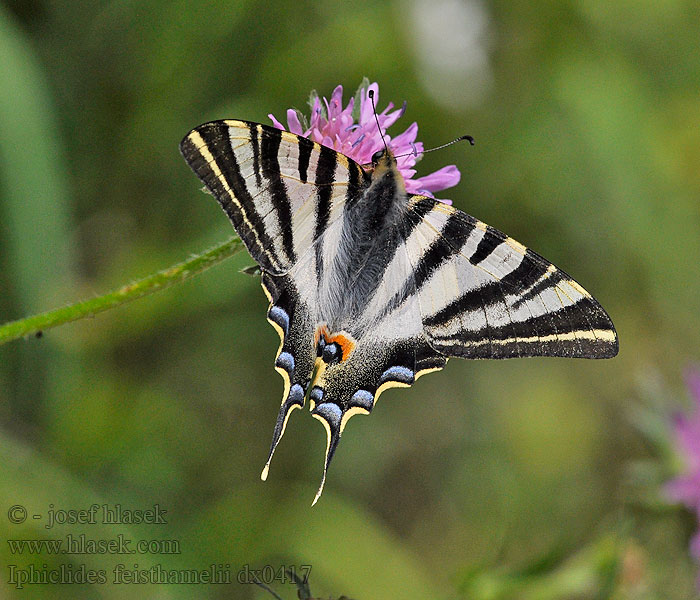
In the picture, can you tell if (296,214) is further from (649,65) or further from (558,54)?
(649,65)

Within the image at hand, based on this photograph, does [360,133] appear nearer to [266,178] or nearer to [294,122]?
[294,122]

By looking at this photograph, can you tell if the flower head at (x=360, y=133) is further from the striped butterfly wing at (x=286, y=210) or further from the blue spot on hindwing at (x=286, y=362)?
the blue spot on hindwing at (x=286, y=362)

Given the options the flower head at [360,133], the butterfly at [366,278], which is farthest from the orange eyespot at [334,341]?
the flower head at [360,133]

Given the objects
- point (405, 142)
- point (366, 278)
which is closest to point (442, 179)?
point (405, 142)

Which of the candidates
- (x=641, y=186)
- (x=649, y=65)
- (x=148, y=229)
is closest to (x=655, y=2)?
(x=649, y=65)

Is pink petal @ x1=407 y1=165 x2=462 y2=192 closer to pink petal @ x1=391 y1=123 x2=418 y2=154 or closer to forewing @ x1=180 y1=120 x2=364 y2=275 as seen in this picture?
pink petal @ x1=391 y1=123 x2=418 y2=154
